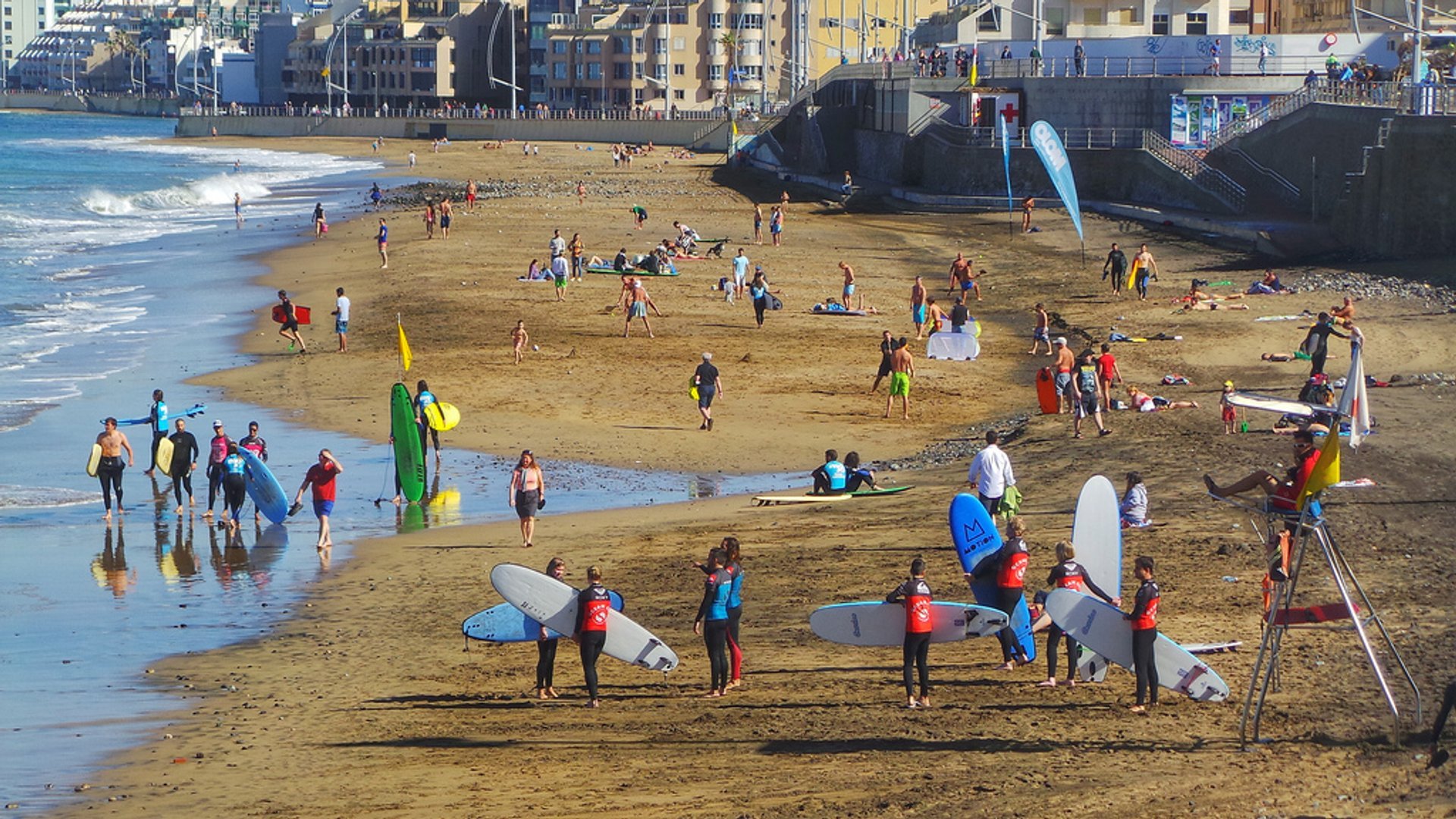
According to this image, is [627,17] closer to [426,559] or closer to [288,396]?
[288,396]

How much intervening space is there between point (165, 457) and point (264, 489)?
73.7 inches

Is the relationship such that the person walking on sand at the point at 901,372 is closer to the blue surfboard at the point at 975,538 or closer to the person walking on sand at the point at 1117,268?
the blue surfboard at the point at 975,538

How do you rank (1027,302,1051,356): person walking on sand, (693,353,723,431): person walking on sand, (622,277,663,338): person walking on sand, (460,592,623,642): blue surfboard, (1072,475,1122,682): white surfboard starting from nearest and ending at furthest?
(1072,475,1122,682): white surfboard → (460,592,623,642): blue surfboard → (693,353,723,431): person walking on sand → (1027,302,1051,356): person walking on sand → (622,277,663,338): person walking on sand

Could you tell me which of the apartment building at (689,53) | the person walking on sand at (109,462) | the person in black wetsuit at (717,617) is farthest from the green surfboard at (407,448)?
the apartment building at (689,53)

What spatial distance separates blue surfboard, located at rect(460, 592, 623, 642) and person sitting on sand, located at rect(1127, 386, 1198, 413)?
11655mm

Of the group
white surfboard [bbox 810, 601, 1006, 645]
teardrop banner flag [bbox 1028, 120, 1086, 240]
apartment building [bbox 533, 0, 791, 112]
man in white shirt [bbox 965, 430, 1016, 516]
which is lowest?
white surfboard [bbox 810, 601, 1006, 645]

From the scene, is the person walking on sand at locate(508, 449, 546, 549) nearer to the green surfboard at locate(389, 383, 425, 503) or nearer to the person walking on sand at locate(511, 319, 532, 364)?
the green surfboard at locate(389, 383, 425, 503)

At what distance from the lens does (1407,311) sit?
99.6 feet

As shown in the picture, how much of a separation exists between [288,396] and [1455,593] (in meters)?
18.4

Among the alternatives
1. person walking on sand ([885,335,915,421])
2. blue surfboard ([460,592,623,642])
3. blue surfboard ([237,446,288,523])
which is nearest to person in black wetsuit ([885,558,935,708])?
blue surfboard ([460,592,623,642])

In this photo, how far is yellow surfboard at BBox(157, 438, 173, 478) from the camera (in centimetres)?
A: 2023

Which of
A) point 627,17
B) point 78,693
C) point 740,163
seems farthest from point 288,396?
point 627,17

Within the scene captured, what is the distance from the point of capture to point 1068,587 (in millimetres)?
11969

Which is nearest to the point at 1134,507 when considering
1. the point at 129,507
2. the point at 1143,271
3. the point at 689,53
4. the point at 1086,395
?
the point at 1086,395
